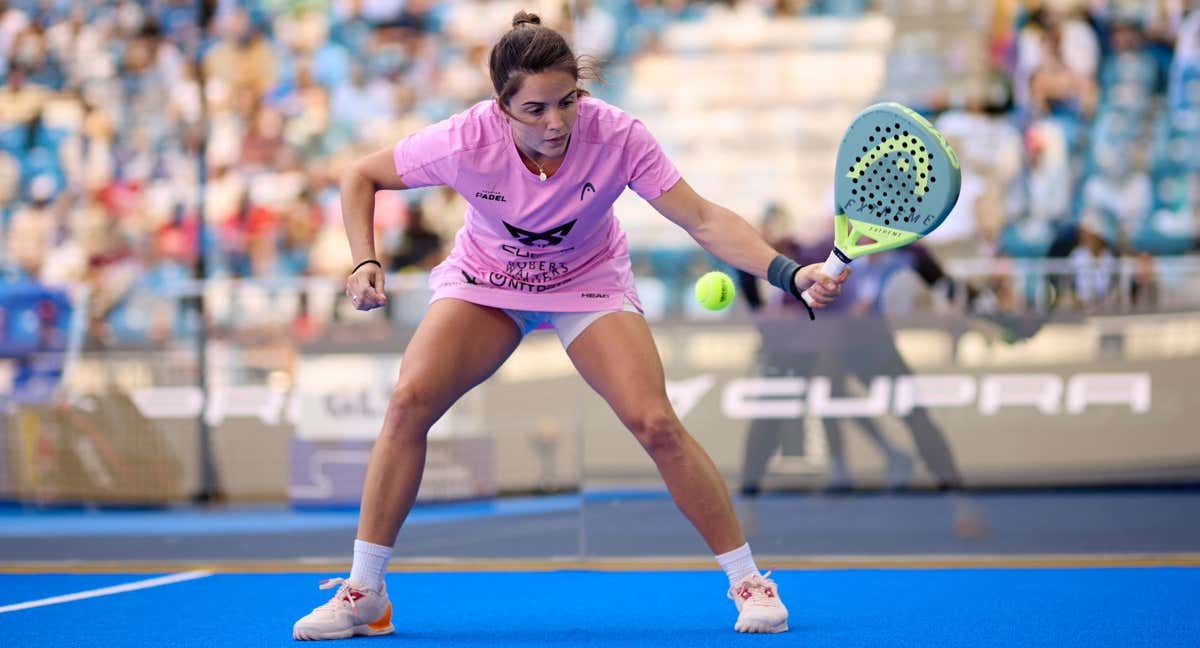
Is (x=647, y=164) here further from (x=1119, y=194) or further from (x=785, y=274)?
(x=1119, y=194)

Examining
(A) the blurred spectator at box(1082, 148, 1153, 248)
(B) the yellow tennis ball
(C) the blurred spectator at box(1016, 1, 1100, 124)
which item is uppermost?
(C) the blurred spectator at box(1016, 1, 1100, 124)

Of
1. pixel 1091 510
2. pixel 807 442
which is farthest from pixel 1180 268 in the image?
pixel 807 442

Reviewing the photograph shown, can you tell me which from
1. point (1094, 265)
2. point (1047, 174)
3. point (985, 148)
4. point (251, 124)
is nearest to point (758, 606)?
point (1094, 265)

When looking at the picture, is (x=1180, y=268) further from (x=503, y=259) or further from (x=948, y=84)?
(x=503, y=259)

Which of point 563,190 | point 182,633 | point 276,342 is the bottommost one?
point 182,633

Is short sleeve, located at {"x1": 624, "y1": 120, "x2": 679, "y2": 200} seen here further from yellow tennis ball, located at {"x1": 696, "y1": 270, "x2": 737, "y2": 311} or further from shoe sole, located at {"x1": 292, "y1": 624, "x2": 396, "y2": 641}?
shoe sole, located at {"x1": 292, "y1": 624, "x2": 396, "y2": 641}

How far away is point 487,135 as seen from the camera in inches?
142

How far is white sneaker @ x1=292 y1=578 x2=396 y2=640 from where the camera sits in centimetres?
354

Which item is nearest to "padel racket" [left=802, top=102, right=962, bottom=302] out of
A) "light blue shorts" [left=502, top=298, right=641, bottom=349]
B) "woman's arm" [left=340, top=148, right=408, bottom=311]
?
"light blue shorts" [left=502, top=298, right=641, bottom=349]

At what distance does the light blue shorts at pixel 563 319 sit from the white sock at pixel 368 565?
667 millimetres

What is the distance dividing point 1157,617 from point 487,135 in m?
2.08

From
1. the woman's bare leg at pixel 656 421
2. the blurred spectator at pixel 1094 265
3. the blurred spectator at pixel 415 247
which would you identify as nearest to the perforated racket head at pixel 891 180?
the woman's bare leg at pixel 656 421

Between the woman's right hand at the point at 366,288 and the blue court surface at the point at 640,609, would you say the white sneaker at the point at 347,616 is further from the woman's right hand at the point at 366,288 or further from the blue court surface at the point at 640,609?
the woman's right hand at the point at 366,288

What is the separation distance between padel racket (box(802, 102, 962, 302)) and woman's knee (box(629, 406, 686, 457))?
0.52m
